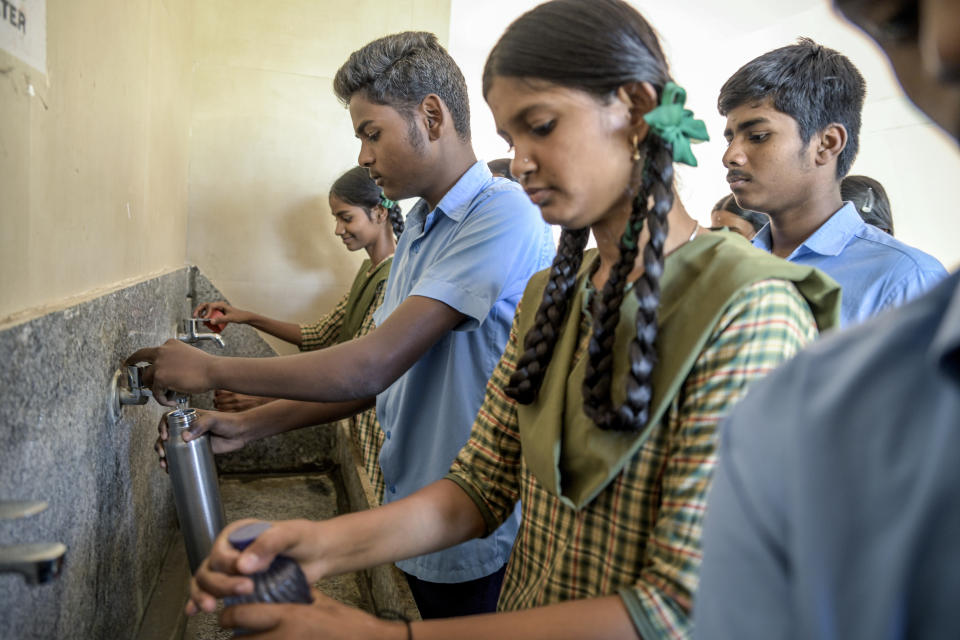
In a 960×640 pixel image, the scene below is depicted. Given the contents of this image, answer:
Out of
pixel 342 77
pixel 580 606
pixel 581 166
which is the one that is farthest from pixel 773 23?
pixel 580 606

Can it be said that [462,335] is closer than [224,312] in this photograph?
Yes

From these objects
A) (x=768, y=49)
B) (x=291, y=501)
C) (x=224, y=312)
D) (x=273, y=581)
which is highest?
(x=768, y=49)

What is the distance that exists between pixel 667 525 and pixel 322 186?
2.15m

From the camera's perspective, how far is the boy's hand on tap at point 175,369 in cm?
100

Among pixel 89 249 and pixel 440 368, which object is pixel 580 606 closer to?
pixel 440 368

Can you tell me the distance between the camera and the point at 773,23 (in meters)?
3.95

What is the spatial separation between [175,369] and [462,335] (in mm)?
457

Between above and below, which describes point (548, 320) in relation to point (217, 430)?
above

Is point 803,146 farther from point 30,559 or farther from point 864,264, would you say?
point 30,559

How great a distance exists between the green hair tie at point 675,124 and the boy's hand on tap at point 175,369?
727 millimetres

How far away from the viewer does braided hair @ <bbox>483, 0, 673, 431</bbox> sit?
636 mm

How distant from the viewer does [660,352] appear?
0.63 m

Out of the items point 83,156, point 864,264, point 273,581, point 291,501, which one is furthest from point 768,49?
point 273,581

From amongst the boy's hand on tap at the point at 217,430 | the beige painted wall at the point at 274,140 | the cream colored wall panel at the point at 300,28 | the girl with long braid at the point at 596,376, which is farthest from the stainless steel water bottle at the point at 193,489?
the cream colored wall panel at the point at 300,28
